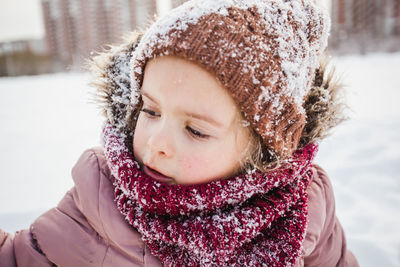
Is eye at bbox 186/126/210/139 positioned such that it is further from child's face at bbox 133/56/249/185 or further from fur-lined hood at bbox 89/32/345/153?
fur-lined hood at bbox 89/32/345/153

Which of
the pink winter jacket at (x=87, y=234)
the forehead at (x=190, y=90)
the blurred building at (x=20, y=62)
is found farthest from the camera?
the blurred building at (x=20, y=62)

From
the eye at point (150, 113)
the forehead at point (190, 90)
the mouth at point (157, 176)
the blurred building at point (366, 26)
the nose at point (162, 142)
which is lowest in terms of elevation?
the blurred building at point (366, 26)

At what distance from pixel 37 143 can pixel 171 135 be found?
2.36m

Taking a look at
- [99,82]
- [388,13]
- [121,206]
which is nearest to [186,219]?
[121,206]

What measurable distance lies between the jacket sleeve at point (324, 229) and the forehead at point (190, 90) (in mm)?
482

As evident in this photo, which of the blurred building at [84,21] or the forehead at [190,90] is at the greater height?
the forehead at [190,90]

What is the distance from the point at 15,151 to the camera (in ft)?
7.52

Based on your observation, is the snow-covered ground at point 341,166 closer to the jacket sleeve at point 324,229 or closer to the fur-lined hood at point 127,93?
the fur-lined hood at point 127,93

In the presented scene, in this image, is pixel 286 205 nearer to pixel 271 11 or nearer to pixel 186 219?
pixel 186 219

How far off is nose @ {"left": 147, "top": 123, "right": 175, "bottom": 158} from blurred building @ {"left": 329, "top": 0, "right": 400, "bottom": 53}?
3.65 metres

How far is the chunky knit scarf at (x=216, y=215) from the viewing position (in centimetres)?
68

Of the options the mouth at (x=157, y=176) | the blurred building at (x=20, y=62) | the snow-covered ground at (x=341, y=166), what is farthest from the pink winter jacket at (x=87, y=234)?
the blurred building at (x=20, y=62)

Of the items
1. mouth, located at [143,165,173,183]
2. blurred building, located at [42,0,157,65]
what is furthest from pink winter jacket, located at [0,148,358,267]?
blurred building, located at [42,0,157,65]

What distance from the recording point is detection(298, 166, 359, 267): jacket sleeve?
90 cm
